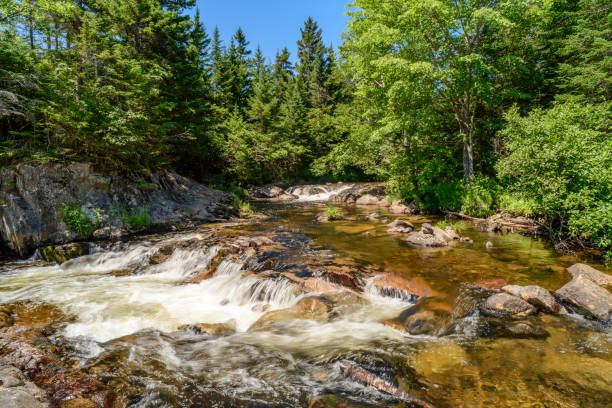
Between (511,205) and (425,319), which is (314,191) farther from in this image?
(425,319)

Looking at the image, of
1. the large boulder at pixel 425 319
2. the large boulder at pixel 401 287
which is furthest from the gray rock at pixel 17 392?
the large boulder at pixel 401 287

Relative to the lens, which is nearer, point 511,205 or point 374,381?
point 374,381

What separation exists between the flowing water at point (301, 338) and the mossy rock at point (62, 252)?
453 millimetres

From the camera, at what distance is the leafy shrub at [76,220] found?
1066cm

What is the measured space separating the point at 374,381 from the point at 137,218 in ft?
39.9

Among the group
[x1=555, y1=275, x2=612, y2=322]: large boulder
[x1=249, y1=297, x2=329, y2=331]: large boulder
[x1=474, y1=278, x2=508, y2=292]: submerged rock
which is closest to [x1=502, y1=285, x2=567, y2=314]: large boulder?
[x1=555, y1=275, x2=612, y2=322]: large boulder

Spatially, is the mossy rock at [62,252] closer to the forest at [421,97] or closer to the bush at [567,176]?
the forest at [421,97]

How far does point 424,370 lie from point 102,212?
13.0 metres

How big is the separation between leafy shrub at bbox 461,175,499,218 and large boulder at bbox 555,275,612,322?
339 inches

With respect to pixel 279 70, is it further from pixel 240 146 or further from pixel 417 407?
pixel 417 407

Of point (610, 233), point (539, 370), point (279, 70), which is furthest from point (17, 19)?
point (279, 70)

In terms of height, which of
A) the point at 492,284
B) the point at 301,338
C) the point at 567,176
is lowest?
the point at 301,338

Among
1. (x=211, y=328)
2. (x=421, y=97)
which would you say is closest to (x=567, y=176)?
(x=421, y=97)

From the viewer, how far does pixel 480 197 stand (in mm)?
13570
